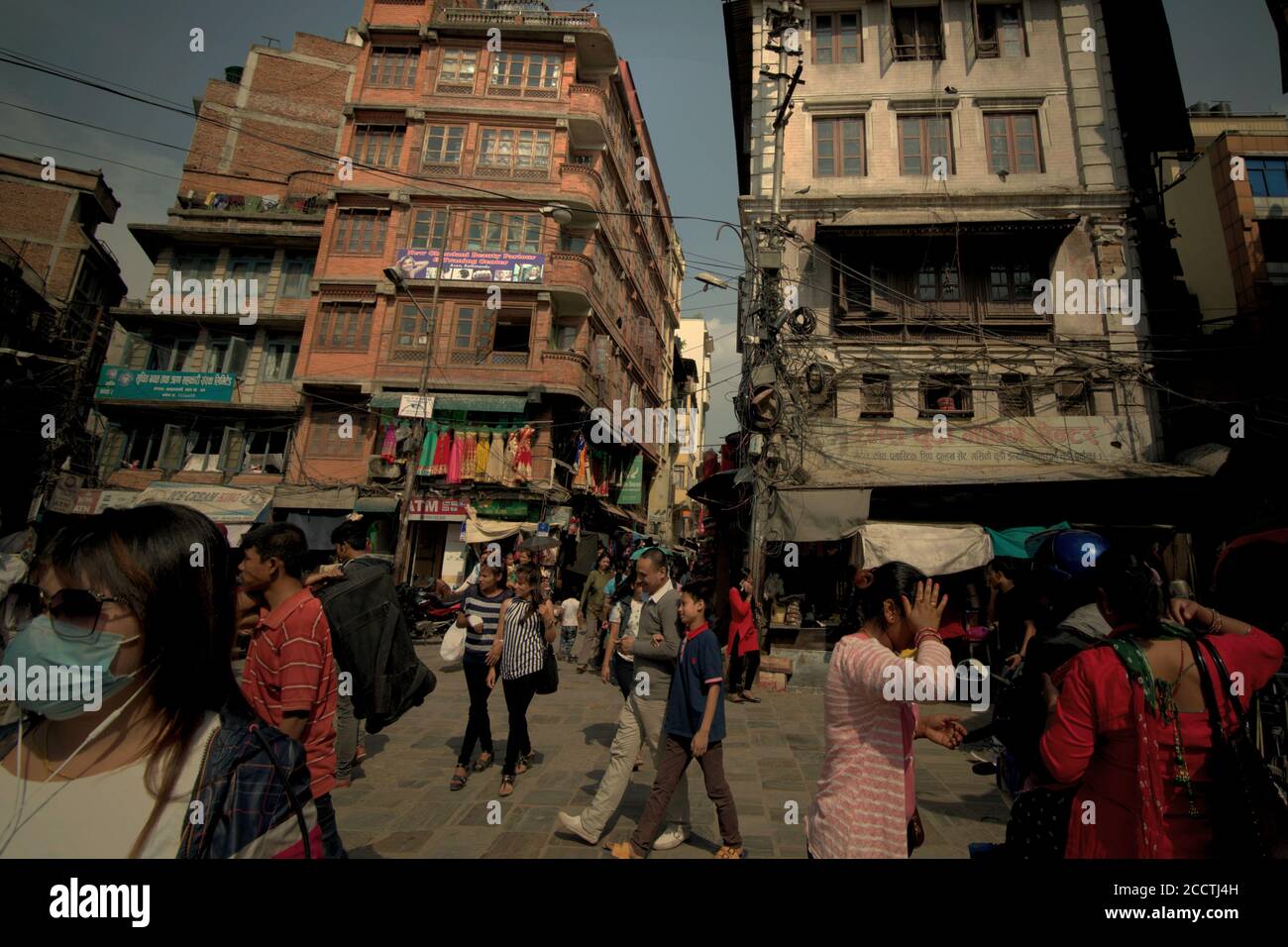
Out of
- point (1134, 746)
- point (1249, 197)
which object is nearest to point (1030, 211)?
point (1249, 197)

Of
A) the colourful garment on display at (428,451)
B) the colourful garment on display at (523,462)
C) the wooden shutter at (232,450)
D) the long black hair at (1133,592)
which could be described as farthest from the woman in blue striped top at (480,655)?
the wooden shutter at (232,450)

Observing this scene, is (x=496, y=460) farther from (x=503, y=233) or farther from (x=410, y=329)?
(x=503, y=233)

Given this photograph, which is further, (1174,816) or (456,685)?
(456,685)

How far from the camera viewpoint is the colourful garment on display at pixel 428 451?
19984 millimetres

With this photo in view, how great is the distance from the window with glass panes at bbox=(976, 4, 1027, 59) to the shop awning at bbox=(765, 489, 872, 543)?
42.5ft

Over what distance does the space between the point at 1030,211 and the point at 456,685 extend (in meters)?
16.6

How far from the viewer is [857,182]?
591 inches

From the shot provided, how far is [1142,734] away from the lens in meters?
1.95

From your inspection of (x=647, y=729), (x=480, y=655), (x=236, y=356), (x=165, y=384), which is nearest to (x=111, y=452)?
(x=165, y=384)

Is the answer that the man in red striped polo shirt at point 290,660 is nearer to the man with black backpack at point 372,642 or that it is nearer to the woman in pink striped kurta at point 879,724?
the man with black backpack at point 372,642

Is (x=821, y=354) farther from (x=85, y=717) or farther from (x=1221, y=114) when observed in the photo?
(x=1221, y=114)

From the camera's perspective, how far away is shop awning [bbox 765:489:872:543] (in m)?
11.4

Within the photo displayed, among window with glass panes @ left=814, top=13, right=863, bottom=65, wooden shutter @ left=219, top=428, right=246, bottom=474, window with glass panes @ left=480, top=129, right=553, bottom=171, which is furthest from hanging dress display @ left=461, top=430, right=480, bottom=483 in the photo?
window with glass panes @ left=814, top=13, right=863, bottom=65

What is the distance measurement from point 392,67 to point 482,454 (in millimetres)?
16630
